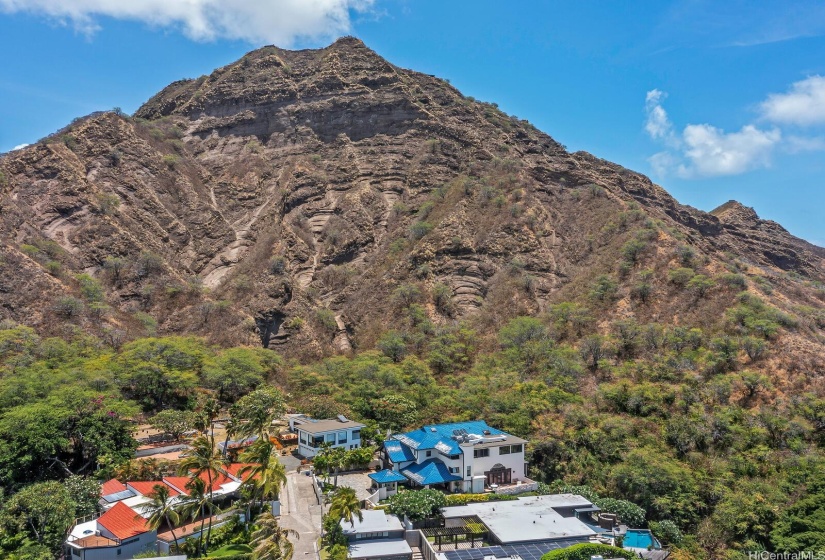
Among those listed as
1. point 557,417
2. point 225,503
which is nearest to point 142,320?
point 225,503

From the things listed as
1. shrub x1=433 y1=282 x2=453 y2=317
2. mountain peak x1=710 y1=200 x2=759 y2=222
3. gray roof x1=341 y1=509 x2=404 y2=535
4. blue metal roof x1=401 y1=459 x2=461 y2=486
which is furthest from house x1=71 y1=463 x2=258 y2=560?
mountain peak x1=710 y1=200 x2=759 y2=222

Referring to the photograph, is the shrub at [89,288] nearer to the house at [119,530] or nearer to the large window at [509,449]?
the house at [119,530]

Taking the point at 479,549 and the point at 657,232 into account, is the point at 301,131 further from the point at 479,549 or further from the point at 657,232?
the point at 479,549

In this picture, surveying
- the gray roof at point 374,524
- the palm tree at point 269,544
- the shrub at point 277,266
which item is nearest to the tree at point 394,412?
the gray roof at point 374,524

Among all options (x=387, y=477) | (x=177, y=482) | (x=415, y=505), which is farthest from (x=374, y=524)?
(x=177, y=482)

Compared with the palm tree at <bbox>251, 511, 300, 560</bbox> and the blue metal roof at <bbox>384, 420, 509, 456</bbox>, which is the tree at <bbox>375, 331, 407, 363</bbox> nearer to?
the blue metal roof at <bbox>384, 420, 509, 456</bbox>

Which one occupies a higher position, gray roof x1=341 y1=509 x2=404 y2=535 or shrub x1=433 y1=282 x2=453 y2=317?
shrub x1=433 y1=282 x2=453 y2=317

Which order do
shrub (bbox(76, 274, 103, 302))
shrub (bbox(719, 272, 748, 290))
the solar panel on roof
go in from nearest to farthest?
the solar panel on roof
shrub (bbox(719, 272, 748, 290))
shrub (bbox(76, 274, 103, 302))
